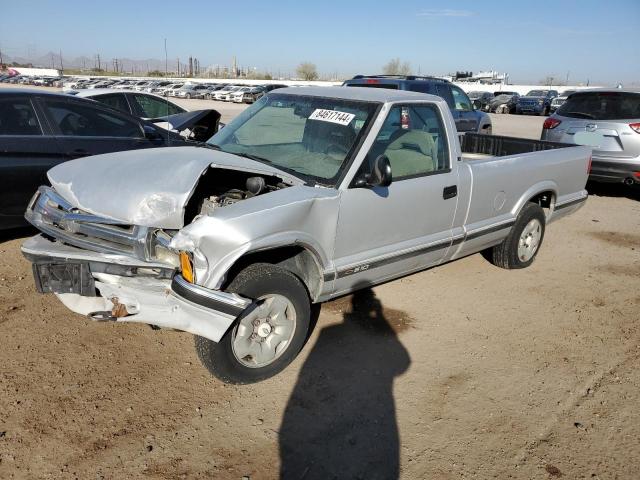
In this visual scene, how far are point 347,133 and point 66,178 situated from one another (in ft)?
6.57

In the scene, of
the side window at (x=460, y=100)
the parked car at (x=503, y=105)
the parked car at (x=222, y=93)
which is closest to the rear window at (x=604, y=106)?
the side window at (x=460, y=100)

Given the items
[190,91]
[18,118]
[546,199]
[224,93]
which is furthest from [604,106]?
[190,91]

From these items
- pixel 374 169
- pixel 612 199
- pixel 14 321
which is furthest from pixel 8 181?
pixel 612 199

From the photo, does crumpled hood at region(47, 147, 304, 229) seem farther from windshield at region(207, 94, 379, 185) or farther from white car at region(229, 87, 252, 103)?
white car at region(229, 87, 252, 103)

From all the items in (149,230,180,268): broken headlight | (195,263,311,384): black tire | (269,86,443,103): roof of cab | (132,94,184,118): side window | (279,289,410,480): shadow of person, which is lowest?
(279,289,410,480): shadow of person

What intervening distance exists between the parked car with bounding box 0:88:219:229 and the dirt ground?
34.8 inches

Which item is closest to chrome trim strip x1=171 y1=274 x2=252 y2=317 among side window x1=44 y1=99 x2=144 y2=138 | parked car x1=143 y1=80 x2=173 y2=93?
side window x1=44 y1=99 x2=144 y2=138

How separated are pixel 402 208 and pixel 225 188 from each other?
1341 millimetres

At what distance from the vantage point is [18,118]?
5309mm

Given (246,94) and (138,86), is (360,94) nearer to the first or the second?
(246,94)

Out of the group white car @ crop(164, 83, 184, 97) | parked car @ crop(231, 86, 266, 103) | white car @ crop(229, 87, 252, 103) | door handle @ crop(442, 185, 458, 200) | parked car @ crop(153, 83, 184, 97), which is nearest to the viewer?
door handle @ crop(442, 185, 458, 200)

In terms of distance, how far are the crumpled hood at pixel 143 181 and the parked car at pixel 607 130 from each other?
666 cm

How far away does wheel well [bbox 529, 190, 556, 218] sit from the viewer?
5.53 metres

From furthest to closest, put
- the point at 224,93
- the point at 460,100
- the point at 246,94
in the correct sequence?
the point at 224,93 < the point at 246,94 < the point at 460,100
